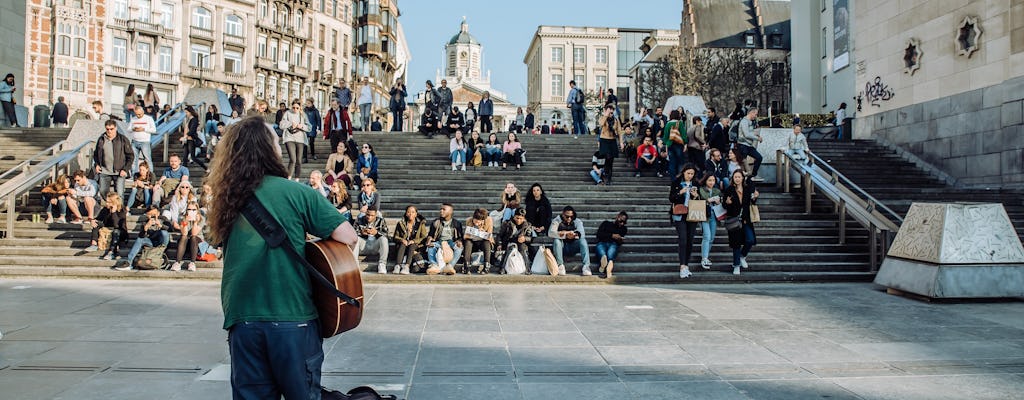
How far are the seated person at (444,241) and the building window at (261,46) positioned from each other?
5167 centimetres

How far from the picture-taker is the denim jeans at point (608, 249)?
37.0 ft

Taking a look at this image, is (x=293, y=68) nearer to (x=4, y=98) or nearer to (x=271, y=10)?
(x=271, y=10)

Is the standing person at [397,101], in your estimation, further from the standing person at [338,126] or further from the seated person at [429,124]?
the standing person at [338,126]

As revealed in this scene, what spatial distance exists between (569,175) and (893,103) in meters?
10.2

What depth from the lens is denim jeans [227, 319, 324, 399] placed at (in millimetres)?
2711

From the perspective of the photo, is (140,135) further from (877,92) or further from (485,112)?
(877,92)

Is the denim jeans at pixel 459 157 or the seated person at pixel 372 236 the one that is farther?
the denim jeans at pixel 459 157

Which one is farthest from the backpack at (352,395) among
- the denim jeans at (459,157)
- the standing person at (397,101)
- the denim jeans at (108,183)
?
the standing person at (397,101)

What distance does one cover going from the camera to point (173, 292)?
9305mm

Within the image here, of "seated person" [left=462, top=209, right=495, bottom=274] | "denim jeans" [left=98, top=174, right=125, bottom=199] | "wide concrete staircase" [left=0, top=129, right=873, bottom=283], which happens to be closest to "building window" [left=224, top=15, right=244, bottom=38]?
"wide concrete staircase" [left=0, top=129, right=873, bottom=283]

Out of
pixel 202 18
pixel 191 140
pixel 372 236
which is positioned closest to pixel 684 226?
pixel 372 236

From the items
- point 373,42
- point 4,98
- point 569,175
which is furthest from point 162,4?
point 569,175

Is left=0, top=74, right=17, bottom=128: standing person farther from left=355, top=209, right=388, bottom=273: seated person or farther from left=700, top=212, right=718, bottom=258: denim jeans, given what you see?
left=700, top=212, right=718, bottom=258: denim jeans

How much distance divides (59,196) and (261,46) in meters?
48.9
